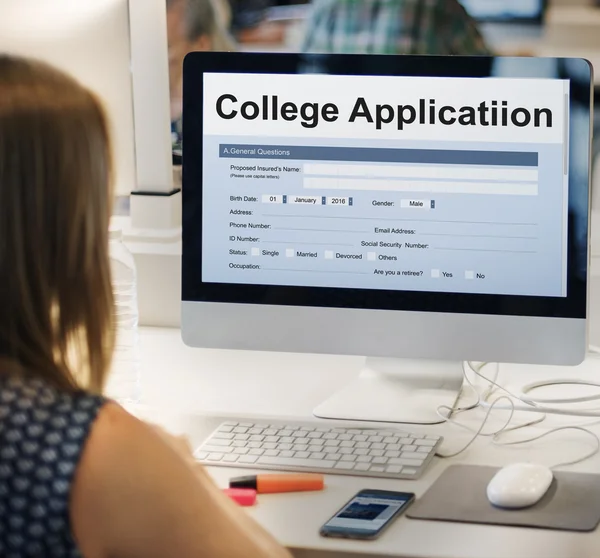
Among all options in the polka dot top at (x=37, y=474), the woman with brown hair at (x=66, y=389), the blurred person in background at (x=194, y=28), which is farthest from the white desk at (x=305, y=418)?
the blurred person in background at (x=194, y=28)

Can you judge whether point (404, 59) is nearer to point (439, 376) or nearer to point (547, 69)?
point (547, 69)

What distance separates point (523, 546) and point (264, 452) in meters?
0.34

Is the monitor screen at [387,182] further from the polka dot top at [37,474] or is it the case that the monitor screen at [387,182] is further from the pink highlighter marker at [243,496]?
the polka dot top at [37,474]

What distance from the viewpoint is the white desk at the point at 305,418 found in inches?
38.8

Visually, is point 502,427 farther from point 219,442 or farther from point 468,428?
point 219,442

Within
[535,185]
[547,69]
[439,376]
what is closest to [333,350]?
[439,376]

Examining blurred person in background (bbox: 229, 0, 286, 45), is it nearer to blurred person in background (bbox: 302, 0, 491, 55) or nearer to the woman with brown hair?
blurred person in background (bbox: 302, 0, 491, 55)

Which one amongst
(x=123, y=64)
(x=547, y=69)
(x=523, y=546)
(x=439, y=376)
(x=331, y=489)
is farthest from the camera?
(x=123, y=64)

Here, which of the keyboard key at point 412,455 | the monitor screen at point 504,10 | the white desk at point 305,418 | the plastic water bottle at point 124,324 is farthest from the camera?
the monitor screen at point 504,10

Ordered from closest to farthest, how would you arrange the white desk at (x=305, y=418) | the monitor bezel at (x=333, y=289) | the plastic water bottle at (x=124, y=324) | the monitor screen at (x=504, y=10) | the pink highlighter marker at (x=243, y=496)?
1. the white desk at (x=305, y=418)
2. the pink highlighter marker at (x=243, y=496)
3. the monitor bezel at (x=333, y=289)
4. the plastic water bottle at (x=124, y=324)
5. the monitor screen at (x=504, y=10)

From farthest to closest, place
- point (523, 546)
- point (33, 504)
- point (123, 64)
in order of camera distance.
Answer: point (123, 64), point (523, 546), point (33, 504)

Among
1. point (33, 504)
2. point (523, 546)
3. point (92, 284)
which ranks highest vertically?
point (92, 284)

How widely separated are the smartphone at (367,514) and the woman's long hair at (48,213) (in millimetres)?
290

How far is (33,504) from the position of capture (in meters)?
0.81
